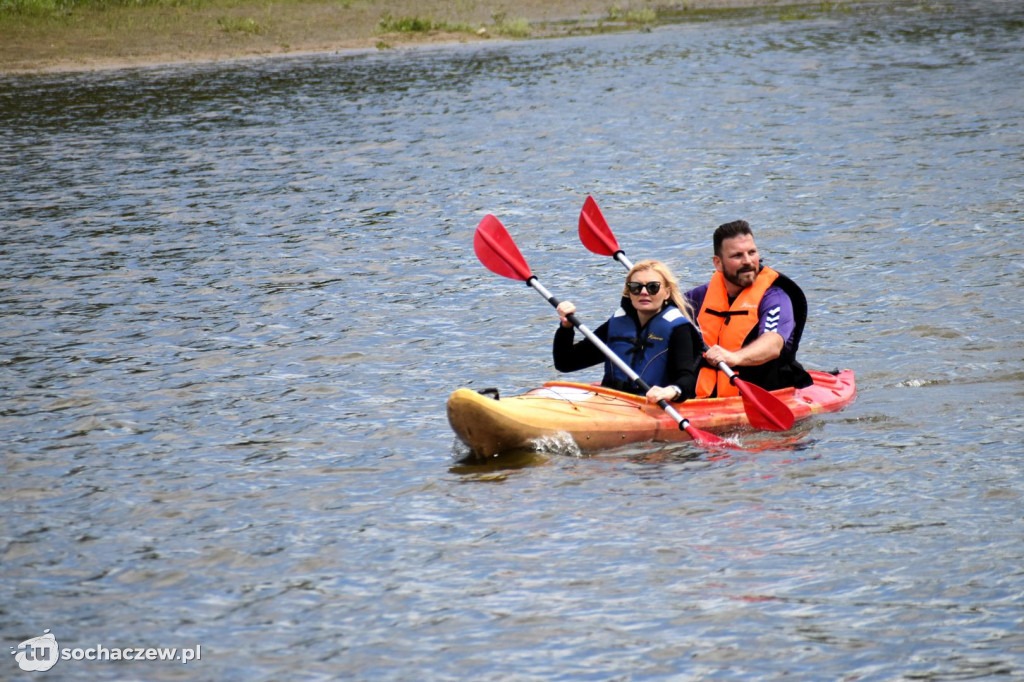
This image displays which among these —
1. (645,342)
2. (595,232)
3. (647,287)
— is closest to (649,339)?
(645,342)

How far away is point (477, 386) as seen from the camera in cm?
918

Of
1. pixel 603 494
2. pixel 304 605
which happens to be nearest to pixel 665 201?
pixel 603 494

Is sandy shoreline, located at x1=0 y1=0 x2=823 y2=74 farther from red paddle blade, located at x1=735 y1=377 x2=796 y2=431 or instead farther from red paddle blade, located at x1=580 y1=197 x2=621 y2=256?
red paddle blade, located at x1=735 y1=377 x2=796 y2=431

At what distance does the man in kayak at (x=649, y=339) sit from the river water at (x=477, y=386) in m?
0.45

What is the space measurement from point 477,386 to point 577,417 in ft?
5.83

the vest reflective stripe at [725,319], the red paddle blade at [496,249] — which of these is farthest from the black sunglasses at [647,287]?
the red paddle blade at [496,249]

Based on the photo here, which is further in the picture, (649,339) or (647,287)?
(649,339)

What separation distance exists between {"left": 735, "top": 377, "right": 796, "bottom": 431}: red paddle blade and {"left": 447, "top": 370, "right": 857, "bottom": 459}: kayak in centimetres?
13

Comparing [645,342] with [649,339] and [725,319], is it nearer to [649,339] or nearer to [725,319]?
[649,339]

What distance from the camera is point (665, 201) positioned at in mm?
15438

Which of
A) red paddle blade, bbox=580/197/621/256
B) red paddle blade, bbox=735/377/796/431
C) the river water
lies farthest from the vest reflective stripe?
red paddle blade, bbox=580/197/621/256

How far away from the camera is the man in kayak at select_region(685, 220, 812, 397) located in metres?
7.79

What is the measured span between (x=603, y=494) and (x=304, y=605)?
1880 mm

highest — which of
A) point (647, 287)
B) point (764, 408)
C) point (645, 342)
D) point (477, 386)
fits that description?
point (647, 287)
